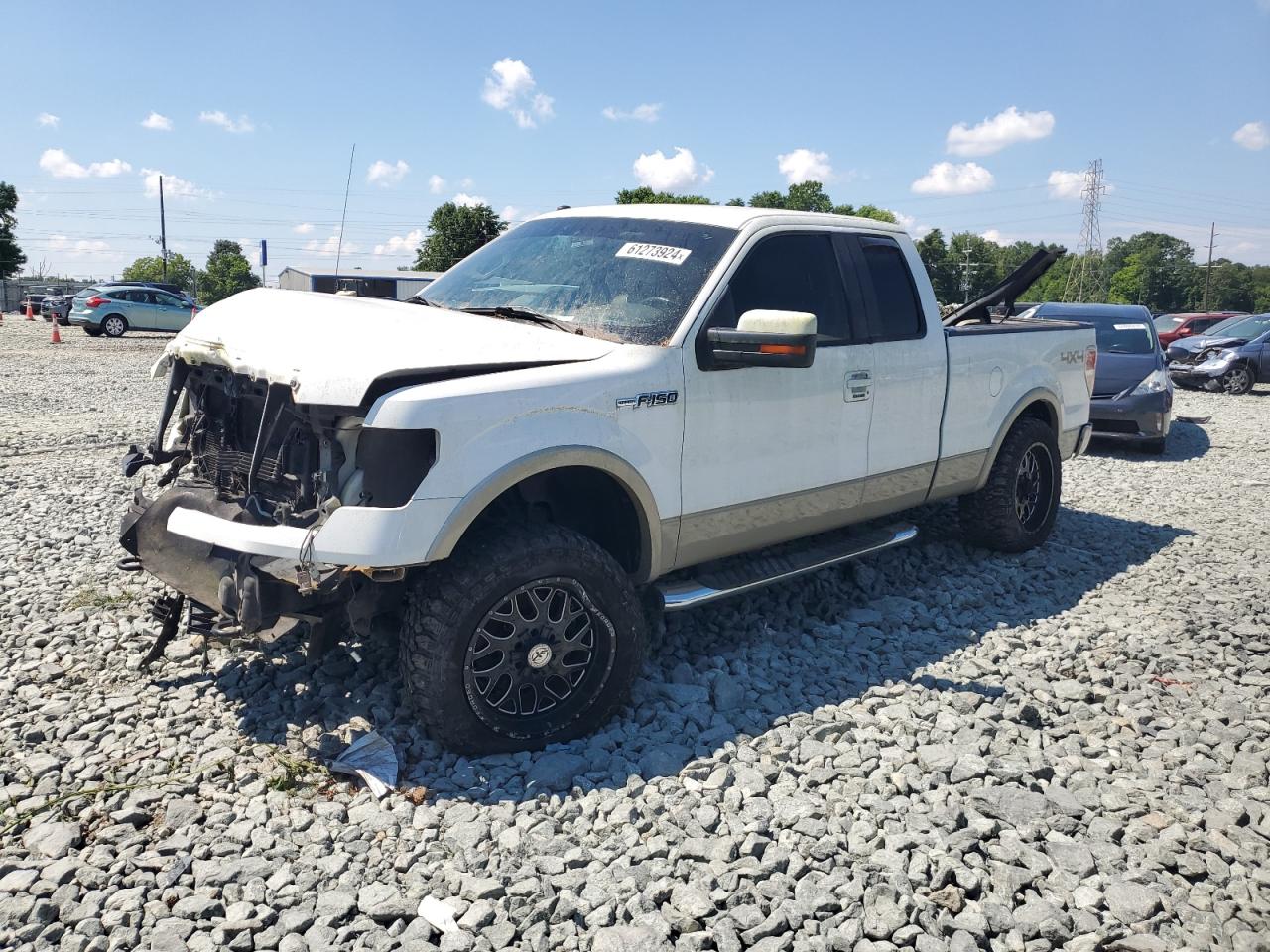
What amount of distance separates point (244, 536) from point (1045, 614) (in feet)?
14.3

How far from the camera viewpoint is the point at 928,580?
607cm

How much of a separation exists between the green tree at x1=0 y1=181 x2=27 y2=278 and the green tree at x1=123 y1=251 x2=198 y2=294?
130 feet

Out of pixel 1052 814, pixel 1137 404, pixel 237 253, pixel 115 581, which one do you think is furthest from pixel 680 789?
pixel 237 253

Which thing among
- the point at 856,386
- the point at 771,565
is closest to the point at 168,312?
the point at 856,386

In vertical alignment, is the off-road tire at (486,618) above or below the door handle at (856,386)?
below

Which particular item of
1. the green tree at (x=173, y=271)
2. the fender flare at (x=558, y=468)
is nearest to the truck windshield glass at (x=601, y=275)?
the fender flare at (x=558, y=468)

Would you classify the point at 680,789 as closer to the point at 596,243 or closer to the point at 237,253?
the point at 596,243

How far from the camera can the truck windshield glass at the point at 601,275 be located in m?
4.26

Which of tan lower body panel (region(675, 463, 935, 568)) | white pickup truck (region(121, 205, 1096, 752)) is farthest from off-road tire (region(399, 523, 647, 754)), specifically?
tan lower body panel (region(675, 463, 935, 568))

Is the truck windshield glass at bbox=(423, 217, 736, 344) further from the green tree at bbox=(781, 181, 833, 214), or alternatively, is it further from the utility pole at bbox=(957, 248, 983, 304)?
the utility pole at bbox=(957, 248, 983, 304)

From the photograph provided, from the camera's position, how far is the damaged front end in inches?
134

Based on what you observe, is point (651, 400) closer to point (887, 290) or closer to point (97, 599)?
point (887, 290)

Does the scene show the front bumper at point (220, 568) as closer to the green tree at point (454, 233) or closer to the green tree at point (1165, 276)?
the green tree at point (454, 233)

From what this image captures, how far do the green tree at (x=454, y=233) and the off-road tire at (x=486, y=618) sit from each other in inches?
1724
